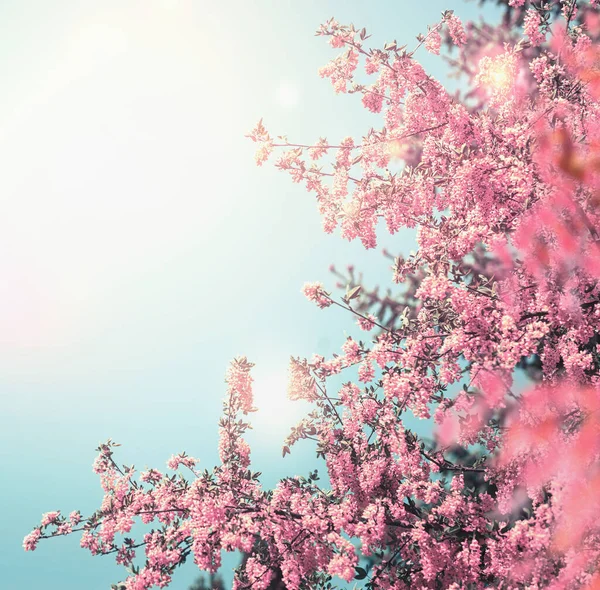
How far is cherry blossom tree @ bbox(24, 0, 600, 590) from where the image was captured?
5.97 meters

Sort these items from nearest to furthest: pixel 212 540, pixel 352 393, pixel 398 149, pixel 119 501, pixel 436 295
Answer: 1. pixel 436 295
2. pixel 212 540
3. pixel 119 501
4. pixel 352 393
5. pixel 398 149

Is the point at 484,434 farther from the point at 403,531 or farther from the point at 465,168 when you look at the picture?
the point at 465,168

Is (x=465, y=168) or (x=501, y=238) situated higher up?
(x=465, y=168)

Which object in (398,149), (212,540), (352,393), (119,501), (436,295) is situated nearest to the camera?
(436,295)

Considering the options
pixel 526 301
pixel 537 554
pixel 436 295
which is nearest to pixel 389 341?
pixel 436 295

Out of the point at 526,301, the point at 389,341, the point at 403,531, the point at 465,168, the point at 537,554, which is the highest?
the point at 465,168

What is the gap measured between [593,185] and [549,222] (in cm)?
83

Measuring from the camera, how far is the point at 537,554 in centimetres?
591

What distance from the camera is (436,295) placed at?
5738 mm

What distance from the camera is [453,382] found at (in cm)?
630

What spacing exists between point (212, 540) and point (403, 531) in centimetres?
369

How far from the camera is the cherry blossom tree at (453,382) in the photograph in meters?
5.97

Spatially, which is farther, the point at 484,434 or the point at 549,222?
the point at 484,434

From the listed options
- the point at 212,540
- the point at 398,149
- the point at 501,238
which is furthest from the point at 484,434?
the point at 398,149
